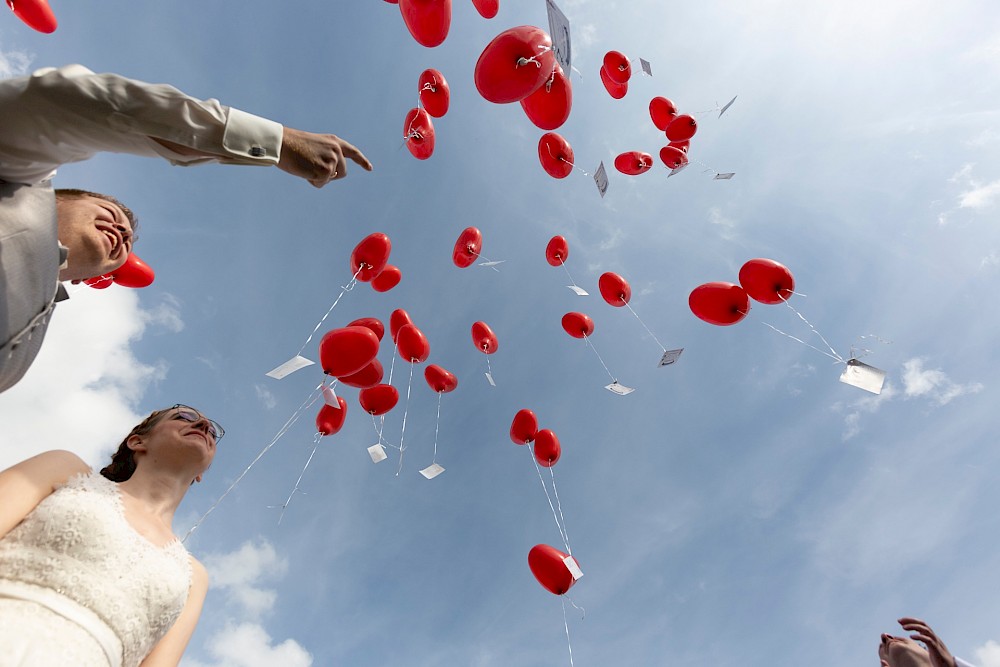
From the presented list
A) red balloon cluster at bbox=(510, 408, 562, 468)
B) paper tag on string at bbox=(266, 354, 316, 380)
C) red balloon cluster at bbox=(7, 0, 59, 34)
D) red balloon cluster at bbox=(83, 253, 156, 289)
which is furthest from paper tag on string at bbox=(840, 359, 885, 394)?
red balloon cluster at bbox=(7, 0, 59, 34)

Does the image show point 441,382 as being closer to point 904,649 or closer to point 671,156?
point 671,156

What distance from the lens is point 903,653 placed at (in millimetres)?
2607

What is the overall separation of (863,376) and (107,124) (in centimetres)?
429

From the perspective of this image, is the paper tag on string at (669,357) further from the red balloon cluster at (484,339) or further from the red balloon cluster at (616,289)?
the red balloon cluster at (484,339)

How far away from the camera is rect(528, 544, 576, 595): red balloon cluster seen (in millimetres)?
4098

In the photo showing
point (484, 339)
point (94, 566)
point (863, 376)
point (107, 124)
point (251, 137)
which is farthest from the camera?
point (484, 339)

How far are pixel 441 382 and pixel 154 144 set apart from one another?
4684 millimetres

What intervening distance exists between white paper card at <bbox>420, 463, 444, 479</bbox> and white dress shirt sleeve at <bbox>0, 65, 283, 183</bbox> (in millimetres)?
4192

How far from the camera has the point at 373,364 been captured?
180 inches

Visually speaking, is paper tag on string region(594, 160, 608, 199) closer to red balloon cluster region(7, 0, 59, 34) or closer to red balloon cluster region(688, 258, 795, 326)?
red balloon cluster region(688, 258, 795, 326)

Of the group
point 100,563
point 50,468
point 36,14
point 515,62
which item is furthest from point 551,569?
point 36,14

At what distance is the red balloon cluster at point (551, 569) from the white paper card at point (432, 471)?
49.6 inches

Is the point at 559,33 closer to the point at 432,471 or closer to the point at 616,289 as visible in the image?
the point at 616,289

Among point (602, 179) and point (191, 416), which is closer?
point (191, 416)
